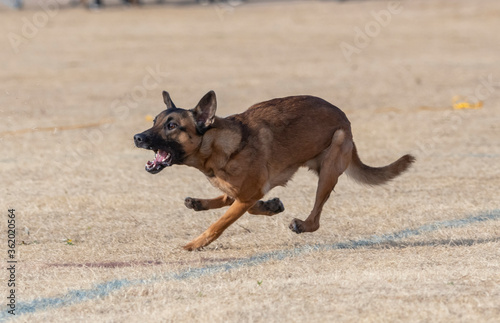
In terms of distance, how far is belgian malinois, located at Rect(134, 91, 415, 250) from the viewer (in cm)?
711

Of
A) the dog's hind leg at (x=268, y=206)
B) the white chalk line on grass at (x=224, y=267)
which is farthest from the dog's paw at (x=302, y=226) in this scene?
the dog's hind leg at (x=268, y=206)

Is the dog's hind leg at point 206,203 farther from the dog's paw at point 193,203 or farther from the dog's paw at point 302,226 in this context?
the dog's paw at point 302,226

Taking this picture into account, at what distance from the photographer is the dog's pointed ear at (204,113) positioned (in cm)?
712

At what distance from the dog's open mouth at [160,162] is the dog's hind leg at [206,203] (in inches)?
29.3

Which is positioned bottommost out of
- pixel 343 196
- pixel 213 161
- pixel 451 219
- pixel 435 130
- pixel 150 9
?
pixel 150 9

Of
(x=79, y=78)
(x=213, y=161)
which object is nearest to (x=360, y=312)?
(x=213, y=161)

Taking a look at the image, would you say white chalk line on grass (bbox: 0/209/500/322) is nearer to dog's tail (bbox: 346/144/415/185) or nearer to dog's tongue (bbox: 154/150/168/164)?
dog's tail (bbox: 346/144/415/185)

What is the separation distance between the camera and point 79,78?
2177cm

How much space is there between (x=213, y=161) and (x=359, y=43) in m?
21.5

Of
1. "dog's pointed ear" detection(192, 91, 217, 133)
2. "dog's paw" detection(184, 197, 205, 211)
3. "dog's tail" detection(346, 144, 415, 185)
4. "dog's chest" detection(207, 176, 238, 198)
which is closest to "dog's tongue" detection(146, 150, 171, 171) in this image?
"dog's pointed ear" detection(192, 91, 217, 133)

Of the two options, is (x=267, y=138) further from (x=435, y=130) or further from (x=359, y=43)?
(x=359, y=43)

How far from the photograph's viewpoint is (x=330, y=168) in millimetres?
7859

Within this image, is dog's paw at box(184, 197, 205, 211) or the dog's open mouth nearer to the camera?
the dog's open mouth

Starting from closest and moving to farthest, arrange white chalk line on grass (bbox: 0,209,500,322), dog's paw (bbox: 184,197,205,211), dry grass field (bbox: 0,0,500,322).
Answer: dry grass field (bbox: 0,0,500,322), white chalk line on grass (bbox: 0,209,500,322), dog's paw (bbox: 184,197,205,211)
